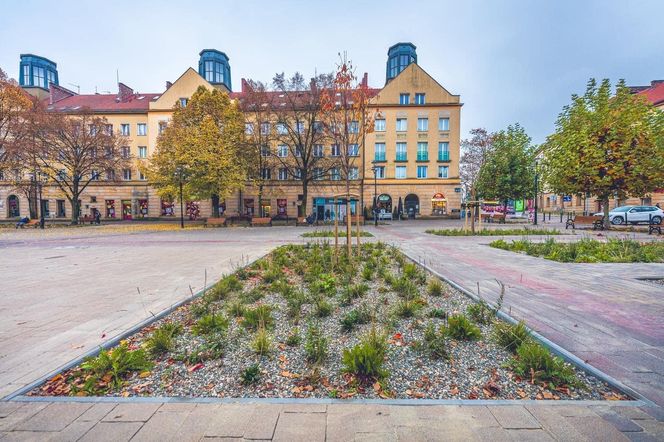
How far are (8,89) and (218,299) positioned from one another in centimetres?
3755

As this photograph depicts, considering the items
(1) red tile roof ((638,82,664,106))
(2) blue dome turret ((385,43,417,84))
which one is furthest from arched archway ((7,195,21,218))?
(1) red tile roof ((638,82,664,106))

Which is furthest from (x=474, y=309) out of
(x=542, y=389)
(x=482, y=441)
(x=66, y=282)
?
(x=66, y=282)

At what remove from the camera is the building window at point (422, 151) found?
4206 centimetres

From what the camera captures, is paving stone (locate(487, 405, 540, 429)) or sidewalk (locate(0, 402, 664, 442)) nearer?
sidewalk (locate(0, 402, 664, 442))

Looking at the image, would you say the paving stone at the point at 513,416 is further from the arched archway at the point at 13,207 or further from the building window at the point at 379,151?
the arched archway at the point at 13,207

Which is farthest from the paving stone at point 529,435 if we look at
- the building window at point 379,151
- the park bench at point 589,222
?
the building window at point 379,151

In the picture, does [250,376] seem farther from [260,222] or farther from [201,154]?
[260,222]

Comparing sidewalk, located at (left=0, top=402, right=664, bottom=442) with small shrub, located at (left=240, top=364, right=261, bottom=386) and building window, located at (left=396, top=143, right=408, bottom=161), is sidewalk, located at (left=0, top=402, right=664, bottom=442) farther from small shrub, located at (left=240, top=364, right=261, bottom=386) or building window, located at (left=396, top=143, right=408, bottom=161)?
building window, located at (left=396, top=143, right=408, bottom=161)

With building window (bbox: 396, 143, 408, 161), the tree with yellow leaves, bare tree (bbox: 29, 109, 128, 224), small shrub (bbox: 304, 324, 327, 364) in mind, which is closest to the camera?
small shrub (bbox: 304, 324, 327, 364)

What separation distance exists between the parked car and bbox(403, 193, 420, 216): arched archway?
1979cm

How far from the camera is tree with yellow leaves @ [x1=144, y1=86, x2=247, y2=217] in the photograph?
2758 cm

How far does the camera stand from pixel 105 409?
256 centimetres

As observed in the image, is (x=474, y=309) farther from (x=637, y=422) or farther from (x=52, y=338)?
Answer: (x=52, y=338)

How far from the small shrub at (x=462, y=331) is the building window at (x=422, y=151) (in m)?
40.7
